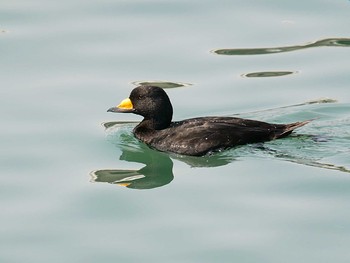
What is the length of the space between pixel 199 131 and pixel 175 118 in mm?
924

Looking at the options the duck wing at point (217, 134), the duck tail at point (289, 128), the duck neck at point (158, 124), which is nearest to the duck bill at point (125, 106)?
the duck neck at point (158, 124)

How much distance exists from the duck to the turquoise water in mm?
133

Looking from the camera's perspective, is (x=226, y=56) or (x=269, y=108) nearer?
(x=269, y=108)

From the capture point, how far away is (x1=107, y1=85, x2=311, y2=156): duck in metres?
11.7

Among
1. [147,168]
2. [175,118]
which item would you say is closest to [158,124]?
[175,118]

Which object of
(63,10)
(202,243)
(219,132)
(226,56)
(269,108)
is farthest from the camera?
(63,10)

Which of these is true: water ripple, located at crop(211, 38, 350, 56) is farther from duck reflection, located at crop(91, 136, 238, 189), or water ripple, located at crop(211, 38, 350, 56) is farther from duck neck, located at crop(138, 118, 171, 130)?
duck reflection, located at crop(91, 136, 238, 189)

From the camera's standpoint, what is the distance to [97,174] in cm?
1080

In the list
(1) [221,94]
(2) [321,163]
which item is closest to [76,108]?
(1) [221,94]

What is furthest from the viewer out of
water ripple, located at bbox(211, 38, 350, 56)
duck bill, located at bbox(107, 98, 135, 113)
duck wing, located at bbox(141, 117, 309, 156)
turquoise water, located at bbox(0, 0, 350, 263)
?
water ripple, located at bbox(211, 38, 350, 56)

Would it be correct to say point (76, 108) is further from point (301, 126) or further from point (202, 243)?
point (202, 243)

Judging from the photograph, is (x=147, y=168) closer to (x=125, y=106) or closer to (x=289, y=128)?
(x=125, y=106)

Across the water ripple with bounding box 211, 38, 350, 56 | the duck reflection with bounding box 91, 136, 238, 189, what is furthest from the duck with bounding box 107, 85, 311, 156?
the water ripple with bounding box 211, 38, 350, 56

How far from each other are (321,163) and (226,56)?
9.72 ft
